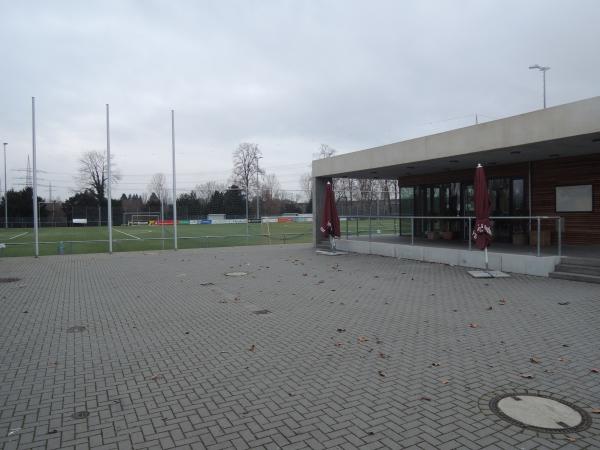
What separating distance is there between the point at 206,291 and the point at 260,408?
6415mm

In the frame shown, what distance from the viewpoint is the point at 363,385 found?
4445 millimetres

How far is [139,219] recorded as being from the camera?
52.0 meters

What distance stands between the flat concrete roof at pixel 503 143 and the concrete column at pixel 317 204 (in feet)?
8.90

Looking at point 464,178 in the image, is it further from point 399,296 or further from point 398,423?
point 398,423

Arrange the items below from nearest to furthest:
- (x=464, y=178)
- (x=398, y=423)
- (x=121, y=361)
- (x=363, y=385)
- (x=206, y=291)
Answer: (x=398, y=423) → (x=363, y=385) → (x=121, y=361) → (x=206, y=291) → (x=464, y=178)

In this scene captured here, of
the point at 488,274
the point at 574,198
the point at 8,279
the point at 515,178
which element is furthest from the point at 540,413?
the point at 515,178

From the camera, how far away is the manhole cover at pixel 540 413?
3.54 meters

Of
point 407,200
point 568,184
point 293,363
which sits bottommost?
point 293,363

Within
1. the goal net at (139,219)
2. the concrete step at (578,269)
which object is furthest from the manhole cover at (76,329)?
the goal net at (139,219)

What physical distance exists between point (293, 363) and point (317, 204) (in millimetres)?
15775

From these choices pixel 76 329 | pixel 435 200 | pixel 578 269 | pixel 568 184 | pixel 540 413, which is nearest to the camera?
pixel 540 413

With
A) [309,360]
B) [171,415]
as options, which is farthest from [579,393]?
[171,415]

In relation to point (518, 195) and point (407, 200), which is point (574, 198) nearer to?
point (518, 195)

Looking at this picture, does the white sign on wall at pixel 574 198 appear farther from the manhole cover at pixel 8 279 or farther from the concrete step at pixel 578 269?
the manhole cover at pixel 8 279
